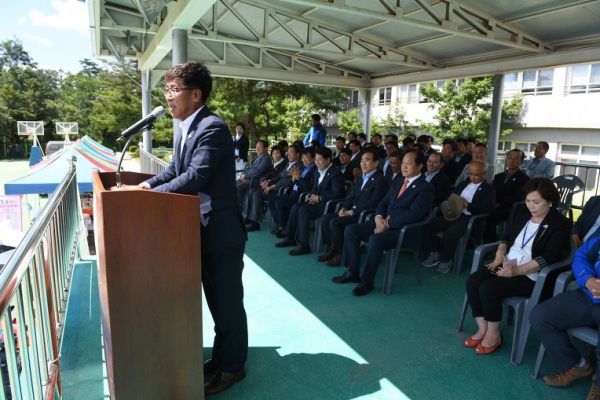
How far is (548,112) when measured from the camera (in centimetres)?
1723

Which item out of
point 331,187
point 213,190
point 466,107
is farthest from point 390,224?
point 466,107

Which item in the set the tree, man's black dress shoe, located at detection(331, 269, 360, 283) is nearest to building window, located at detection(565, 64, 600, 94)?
the tree

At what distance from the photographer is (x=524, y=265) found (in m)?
2.52

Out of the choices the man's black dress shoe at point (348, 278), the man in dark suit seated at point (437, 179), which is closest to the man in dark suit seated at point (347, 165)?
the man in dark suit seated at point (437, 179)

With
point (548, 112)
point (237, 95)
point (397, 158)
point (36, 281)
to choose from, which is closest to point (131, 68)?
point (237, 95)

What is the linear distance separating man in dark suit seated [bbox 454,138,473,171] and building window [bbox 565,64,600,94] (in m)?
12.6

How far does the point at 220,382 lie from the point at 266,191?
3855 mm

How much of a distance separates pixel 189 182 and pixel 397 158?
126 inches

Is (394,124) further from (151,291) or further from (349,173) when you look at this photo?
(151,291)

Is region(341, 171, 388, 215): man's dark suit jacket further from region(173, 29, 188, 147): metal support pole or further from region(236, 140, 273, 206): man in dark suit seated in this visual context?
region(236, 140, 273, 206): man in dark suit seated

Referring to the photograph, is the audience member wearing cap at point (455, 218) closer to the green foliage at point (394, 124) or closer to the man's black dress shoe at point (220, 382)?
the man's black dress shoe at point (220, 382)

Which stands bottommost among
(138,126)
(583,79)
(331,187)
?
(331,187)

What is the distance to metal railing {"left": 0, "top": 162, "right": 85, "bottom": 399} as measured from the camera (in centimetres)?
124

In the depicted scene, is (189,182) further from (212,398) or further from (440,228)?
(440,228)
